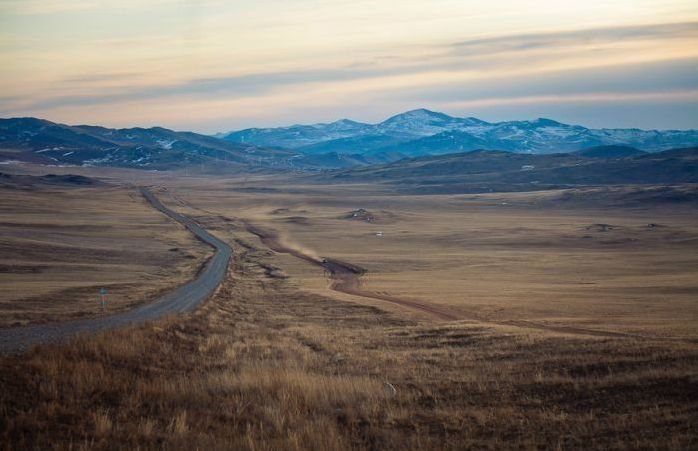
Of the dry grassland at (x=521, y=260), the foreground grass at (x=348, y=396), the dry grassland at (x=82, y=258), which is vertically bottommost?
the dry grassland at (x=521, y=260)

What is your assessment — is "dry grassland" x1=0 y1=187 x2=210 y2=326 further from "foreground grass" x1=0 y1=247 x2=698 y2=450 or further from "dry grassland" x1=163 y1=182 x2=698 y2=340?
"foreground grass" x1=0 y1=247 x2=698 y2=450

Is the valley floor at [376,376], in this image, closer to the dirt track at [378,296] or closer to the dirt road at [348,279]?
the dirt track at [378,296]

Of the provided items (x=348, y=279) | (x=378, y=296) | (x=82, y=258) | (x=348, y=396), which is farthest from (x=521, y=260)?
(x=348, y=396)

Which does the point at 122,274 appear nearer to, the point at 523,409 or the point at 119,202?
the point at 523,409

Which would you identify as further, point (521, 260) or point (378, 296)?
point (521, 260)

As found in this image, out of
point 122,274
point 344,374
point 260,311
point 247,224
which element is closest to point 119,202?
point 247,224

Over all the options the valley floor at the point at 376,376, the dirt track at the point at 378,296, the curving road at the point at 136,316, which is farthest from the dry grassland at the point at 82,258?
the dirt track at the point at 378,296

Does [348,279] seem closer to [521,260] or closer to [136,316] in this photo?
[521,260]
